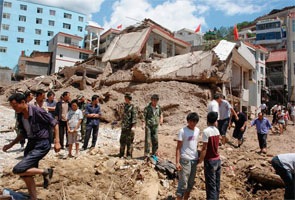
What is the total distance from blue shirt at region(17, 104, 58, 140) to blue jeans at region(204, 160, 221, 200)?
106 inches

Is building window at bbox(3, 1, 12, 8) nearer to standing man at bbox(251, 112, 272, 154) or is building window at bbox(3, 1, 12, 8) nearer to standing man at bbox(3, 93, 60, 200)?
standing man at bbox(3, 93, 60, 200)

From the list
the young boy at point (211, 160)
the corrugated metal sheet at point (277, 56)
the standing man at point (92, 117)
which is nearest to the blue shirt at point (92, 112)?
the standing man at point (92, 117)

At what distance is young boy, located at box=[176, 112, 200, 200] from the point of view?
12.4 ft

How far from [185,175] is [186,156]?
317mm

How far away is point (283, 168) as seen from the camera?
3484 mm

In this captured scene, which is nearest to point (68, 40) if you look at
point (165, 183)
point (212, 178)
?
point (165, 183)

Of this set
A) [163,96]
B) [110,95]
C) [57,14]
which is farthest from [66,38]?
[163,96]

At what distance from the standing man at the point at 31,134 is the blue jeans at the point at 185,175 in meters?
2.13

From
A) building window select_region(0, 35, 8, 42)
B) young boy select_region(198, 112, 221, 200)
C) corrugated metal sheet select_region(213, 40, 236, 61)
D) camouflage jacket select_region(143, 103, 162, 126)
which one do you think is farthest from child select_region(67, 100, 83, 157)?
building window select_region(0, 35, 8, 42)

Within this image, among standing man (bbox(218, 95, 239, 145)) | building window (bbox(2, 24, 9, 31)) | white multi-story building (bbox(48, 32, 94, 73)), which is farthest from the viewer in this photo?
building window (bbox(2, 24, 9, 31))

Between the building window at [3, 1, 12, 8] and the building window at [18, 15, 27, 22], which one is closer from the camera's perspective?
the building window at [3, 1, 12, 8]

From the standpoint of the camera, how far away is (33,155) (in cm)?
337

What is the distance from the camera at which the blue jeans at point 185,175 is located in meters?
3.75

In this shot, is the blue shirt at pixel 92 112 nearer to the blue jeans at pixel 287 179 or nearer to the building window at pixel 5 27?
the blue jeans at pixel 287 179
